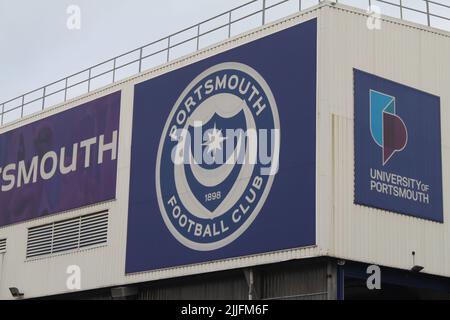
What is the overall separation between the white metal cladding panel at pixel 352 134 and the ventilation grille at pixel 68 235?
12.9 metres

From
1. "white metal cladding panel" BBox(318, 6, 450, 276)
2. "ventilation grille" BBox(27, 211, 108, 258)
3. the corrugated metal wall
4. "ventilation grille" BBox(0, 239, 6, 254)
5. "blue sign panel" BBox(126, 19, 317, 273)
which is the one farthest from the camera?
"ventilation grille" BBox(0, 239, 6, 254)

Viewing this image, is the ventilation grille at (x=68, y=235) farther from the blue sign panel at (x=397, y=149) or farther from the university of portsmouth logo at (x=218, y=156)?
the blue sign panel at (x=397, y=149)

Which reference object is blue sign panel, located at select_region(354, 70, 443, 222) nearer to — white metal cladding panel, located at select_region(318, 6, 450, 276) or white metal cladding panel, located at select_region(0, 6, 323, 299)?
white metal cladding panel, located at select_region(318, 6, 450, 276)

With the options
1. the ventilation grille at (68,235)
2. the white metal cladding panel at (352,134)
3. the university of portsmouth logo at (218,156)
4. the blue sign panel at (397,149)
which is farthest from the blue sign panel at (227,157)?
the ventilation grille at (68,235)

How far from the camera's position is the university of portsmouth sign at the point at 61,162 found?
1809 inches

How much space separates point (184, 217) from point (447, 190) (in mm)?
10620

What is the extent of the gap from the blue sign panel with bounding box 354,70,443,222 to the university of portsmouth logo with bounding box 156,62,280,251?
334cm

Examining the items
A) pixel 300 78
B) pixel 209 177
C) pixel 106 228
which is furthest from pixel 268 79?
pixel 106 228

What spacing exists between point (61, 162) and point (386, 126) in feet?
56.3

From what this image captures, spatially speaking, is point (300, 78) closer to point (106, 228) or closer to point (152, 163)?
point (152, 163)

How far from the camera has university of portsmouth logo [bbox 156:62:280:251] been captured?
38.7 metres

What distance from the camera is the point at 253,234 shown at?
1500 inches

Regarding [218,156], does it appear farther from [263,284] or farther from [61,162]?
[61,162]

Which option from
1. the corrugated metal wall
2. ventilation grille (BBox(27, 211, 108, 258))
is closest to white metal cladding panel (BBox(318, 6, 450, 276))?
the corrugated metal wall
